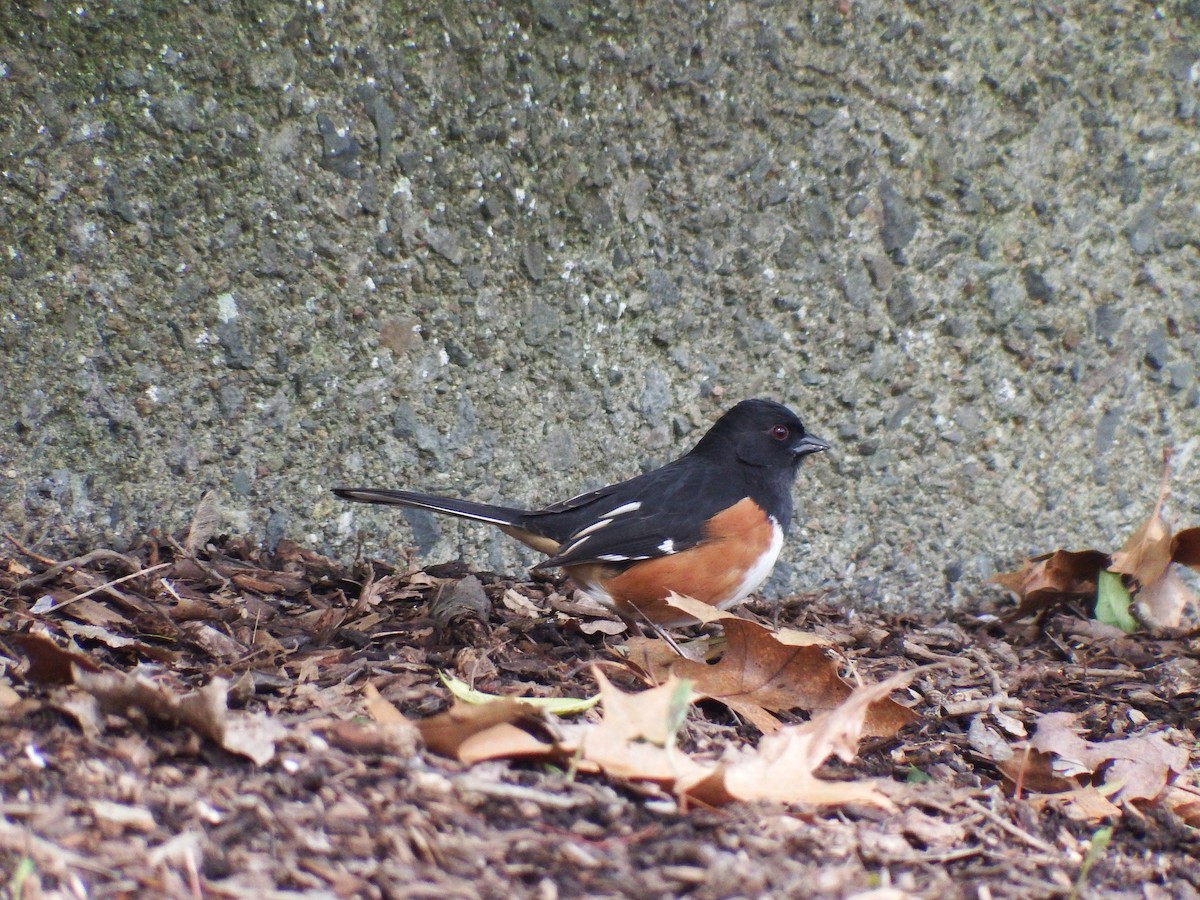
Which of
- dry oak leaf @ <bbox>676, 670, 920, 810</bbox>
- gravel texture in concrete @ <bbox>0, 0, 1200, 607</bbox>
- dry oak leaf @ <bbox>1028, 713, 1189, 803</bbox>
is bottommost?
dry oak leaf @ <bbox>1028, 713, 1189, 803</bbox>

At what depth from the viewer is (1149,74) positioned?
396 centimetres

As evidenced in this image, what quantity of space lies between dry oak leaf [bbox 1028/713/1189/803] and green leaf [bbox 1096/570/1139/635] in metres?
1.07

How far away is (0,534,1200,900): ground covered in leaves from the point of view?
157 cm

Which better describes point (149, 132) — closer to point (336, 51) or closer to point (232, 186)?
point (232, 186)

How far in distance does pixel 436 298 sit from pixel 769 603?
1421 millimetres

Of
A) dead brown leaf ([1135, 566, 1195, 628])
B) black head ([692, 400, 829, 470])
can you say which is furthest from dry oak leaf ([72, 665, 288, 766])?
dead brown leaf ([1135, 566, 1195, 628])

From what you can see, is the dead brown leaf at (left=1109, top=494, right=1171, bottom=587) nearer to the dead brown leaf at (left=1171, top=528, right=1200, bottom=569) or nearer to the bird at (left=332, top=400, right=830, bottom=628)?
the dead brown leaf at (left=1171, top=528, right=1200, bottom=569)

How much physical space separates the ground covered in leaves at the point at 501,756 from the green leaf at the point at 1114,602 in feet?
1.72

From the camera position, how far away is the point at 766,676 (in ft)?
8.62

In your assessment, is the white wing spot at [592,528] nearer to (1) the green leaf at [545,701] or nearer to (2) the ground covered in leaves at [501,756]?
(2) the ground covered in leaves at [501,756]

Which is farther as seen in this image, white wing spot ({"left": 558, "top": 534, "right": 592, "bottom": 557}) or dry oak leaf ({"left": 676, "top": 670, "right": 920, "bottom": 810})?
white wing spot ({"left": 558, "top": 534, "right": 592, "bottom": 557})

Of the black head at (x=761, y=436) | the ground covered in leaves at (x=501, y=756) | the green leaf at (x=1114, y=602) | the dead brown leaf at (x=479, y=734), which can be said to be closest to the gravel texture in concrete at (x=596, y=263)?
the black head at (x=761, y=436)

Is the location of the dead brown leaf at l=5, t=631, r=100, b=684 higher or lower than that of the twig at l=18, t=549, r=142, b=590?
higher

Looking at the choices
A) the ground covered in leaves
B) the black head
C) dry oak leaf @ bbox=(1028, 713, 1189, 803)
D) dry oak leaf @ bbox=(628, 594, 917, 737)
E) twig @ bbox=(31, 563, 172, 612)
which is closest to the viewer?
the ground covered in leaves
